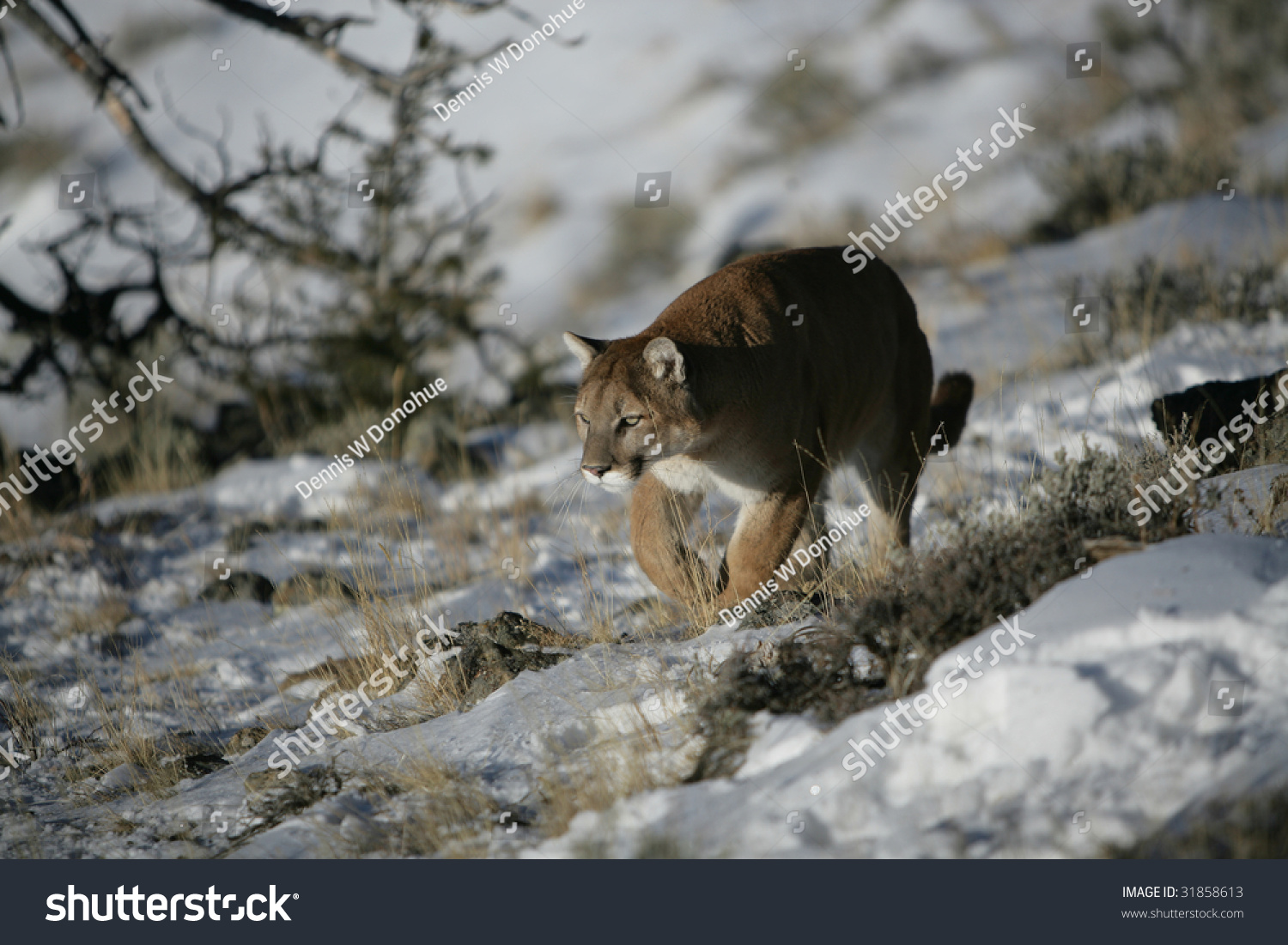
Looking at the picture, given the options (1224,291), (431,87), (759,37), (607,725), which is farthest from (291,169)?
(759,37)

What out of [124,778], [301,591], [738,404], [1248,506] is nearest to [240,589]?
[301,591]

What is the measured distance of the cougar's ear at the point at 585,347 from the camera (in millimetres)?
5312

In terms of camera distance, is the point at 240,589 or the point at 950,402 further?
the point at 240,589

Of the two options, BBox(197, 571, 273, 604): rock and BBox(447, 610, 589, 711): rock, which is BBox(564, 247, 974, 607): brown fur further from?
BBox(197, 571, 273, 604): rock

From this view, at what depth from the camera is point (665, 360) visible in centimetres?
478

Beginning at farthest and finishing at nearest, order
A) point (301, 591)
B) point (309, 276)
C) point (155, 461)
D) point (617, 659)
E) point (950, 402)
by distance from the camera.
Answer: point (309, 276)
point (155, 461)
point (301, 591)
point (950, 402)
point (617, 659)

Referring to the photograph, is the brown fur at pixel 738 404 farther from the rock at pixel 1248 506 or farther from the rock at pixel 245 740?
the rock at pixel 245 740

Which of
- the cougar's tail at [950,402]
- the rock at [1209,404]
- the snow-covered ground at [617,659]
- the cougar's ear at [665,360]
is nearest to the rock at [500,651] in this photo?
the snow-covered ground at [617,659]

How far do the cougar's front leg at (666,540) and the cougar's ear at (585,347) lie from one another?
698 millimetres

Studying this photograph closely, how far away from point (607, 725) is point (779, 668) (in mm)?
764

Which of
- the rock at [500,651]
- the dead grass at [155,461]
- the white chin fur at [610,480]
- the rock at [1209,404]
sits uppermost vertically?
the white chin fur at [610,480]

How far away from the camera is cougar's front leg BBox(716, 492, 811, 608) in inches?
204

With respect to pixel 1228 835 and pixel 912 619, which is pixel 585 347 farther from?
pixel 1228 835

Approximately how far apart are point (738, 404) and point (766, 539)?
0.73m
